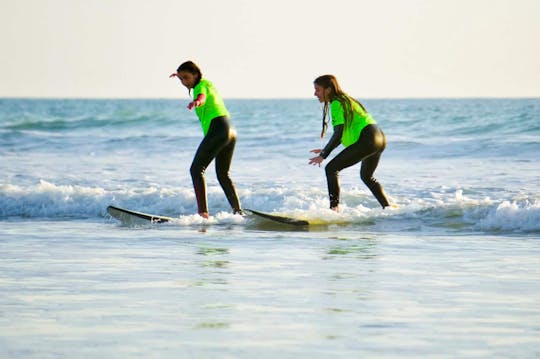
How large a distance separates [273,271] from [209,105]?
3703 mm

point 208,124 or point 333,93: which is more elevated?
point 333,93

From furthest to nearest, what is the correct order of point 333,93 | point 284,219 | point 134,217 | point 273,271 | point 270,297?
point 134,217, point 284,219, point 333,93, point 273,271, point 270,297

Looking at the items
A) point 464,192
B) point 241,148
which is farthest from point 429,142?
point 464,192

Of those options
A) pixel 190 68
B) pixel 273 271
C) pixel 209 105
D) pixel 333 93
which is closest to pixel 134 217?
pixel 209 105

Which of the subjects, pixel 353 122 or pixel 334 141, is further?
pixel 353 122

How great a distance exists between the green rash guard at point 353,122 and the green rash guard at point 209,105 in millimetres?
1139

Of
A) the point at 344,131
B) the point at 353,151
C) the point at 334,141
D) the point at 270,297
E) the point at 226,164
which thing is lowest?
the point at 270,297

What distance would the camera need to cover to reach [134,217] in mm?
12562

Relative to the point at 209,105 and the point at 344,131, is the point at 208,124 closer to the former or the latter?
the point at 209,105

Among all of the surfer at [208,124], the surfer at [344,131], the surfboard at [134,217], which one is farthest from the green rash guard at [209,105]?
the surfboard at [134,217]

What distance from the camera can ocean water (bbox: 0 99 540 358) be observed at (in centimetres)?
578

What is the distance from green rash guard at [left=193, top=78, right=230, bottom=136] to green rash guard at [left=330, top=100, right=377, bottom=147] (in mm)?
1139

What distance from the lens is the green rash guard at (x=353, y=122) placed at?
1151cm

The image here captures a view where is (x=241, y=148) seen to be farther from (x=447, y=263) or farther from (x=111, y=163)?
(x=447, y=263)
